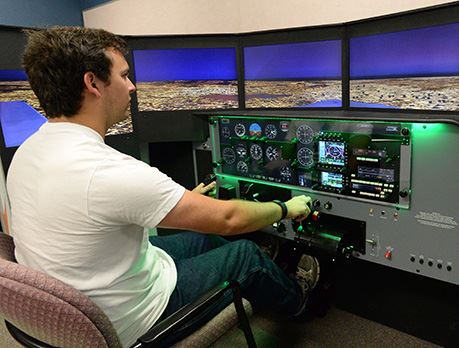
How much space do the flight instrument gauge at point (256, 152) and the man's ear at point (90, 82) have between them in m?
0.97

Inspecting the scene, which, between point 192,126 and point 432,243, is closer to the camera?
point 432,243

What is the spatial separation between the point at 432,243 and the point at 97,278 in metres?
1.18

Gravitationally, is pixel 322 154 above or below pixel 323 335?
above

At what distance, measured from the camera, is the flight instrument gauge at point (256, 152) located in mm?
1915

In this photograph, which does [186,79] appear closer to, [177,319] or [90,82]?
[90,82]

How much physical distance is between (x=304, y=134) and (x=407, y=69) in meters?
0.49

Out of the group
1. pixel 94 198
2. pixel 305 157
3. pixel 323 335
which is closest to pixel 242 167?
pixel 305 157

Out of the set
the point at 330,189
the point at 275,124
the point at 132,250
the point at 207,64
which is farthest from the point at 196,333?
the point at 207,64

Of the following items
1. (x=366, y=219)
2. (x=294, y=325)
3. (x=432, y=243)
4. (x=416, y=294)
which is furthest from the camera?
(x=294, y=325)

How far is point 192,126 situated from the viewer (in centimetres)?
219

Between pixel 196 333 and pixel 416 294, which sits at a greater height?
pixel 196 333

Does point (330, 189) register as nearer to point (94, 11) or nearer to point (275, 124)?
point (275, 124)

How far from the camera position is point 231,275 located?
1.32 metres

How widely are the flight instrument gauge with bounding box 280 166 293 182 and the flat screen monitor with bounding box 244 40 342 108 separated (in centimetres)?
39
